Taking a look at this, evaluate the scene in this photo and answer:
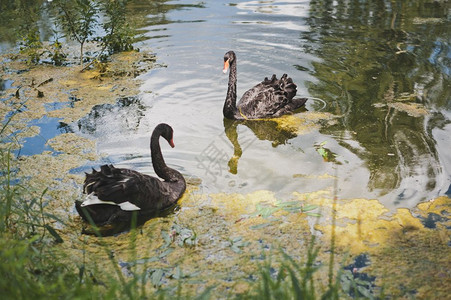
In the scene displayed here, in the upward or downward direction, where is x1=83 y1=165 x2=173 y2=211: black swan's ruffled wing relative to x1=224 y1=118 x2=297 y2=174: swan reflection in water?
upward

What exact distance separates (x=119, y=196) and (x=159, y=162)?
542 millimetres

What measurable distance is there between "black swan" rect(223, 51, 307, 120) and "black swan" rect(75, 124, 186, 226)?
1.91 metres

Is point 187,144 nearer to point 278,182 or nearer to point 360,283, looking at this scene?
point 278,182

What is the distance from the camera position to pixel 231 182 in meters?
4.03

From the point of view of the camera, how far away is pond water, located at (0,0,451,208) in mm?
4078

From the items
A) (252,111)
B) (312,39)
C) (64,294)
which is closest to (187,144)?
(252,111)

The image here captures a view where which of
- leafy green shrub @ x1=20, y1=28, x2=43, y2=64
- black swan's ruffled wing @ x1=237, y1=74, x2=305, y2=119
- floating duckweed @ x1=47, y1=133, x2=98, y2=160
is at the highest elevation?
leafy green shrub @ x1=20, y1=28, x2=43, y2=64

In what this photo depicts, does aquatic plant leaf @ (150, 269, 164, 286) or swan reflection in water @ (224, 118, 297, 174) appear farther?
swan reflection in water @ (224, 118, 297, 174)

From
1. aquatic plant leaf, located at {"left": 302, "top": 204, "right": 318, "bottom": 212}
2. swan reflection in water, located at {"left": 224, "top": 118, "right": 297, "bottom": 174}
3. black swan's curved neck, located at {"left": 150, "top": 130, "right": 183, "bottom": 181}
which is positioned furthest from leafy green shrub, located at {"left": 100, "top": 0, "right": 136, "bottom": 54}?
aquatic plant leaf, located at {"left": 302, "top": 204, "right": 318, "bottom": 212}

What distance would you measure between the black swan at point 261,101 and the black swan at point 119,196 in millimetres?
1908

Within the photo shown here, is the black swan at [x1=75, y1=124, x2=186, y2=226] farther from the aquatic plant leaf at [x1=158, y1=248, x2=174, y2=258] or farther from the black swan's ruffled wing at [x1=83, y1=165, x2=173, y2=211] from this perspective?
the aquatic plant leaf at [x1=158, y1=248, x2=174, y2=258]

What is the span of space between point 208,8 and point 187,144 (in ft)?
20.6

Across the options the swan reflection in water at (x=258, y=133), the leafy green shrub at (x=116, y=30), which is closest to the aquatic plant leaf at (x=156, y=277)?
the swan reflection in water at (x=258, y=133)

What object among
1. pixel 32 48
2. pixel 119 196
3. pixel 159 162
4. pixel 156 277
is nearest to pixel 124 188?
pixel 119 196
